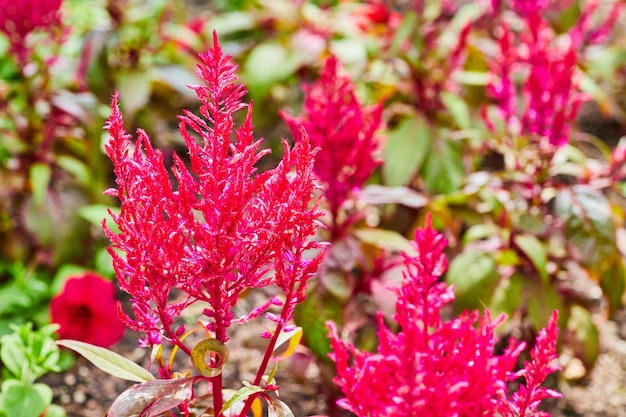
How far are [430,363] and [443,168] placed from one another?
1636 mm

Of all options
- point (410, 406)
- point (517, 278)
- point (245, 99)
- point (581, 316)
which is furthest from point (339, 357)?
point (245, 99)

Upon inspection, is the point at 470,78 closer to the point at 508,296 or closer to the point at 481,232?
the point at 481,232

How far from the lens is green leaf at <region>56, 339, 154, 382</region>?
4.50 ft

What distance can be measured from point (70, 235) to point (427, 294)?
178 cm

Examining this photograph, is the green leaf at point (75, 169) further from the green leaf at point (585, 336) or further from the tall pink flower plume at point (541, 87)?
the green leaf at point (585, 336)

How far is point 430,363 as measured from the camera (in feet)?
4.09

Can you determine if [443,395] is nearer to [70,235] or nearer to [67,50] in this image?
[70,235]

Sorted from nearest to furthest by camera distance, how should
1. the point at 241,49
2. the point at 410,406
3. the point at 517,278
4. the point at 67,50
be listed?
the point at 410,406 → the point at 517,278 → the point at 67,50 → the point at 241,49

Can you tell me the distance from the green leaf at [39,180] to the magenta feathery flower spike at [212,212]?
1.52 metres

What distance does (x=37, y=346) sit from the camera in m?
1.88

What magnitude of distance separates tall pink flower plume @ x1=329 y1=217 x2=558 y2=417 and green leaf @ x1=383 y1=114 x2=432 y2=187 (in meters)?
1.47

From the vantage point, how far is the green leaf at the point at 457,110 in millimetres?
2818

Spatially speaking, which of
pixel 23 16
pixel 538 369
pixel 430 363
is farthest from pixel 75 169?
pixel 538 369

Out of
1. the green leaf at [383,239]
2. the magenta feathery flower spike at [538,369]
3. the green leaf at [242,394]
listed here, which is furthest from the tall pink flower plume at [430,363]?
the green leaf at [383,239]
